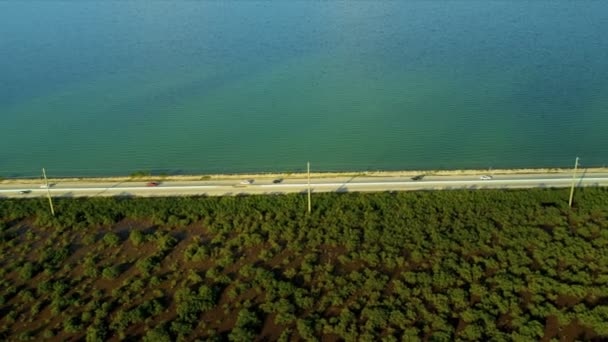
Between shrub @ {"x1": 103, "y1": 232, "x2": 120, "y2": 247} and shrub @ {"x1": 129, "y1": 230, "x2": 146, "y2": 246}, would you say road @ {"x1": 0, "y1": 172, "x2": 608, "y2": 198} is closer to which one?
shrub @ {"x1": 129, "y1": 230, "x2": 146, "y2": 246}

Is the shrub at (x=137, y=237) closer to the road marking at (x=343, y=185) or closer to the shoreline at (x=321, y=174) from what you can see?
the road marking at (x=343, y=185)

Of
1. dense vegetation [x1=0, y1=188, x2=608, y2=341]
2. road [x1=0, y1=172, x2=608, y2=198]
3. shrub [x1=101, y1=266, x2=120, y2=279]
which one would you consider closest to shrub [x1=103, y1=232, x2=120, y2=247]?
dense vegetation [x1=0, y1=188, x2=608, y2=341]

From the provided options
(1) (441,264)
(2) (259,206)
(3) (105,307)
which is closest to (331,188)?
(2) (259,206)

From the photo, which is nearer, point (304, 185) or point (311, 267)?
point (311, 267)

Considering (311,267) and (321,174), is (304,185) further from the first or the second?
(311,267)

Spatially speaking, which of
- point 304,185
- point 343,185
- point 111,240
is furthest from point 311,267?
point 111,240

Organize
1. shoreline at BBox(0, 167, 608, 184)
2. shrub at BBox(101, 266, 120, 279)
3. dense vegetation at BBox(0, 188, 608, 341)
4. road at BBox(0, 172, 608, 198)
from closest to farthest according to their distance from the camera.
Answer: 1. dense vegetation at BBox(0, 188, 608, 341)
2. shrub at BBox(101, 266, 120, 279)
3. road at BBox(0, 172, 608, 198)
4. shoreline at BBox(0, 167, 608, 184)
